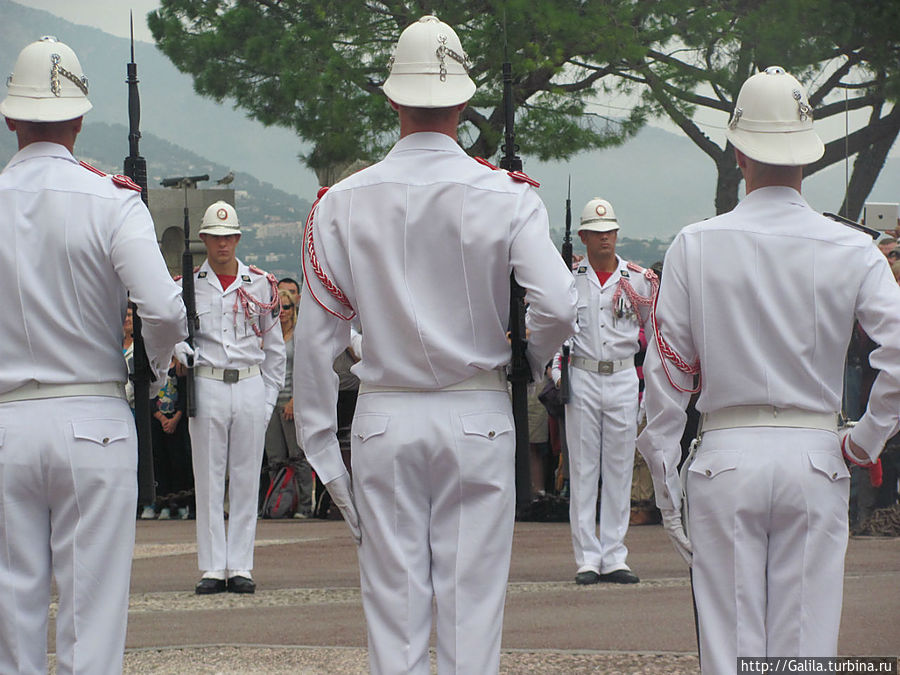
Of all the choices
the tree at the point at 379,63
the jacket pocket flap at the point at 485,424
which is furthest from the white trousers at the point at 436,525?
the tree at the point at 379,63

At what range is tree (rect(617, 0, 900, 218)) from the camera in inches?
551

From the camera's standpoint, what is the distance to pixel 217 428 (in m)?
8.96

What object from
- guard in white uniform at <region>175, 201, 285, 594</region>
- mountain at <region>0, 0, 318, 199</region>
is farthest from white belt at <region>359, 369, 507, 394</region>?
mountain at <region>0, 0, 318, 199</region>

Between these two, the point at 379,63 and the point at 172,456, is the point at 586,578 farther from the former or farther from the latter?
the point at 379,63

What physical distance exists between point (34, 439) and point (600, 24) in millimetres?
10330

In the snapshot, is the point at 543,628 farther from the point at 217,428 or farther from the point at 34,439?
the point at 34,439

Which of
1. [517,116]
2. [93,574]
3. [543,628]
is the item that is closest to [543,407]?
[517,116]

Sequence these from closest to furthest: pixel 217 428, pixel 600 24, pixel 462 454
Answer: pixel 462 454 < pixel 217 428 < pixel 600 24

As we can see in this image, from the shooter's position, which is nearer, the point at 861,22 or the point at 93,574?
the point at 93,574

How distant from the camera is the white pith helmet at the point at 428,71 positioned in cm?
463

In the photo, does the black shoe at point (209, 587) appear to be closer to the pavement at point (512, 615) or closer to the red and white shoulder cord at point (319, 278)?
the pavement at point (512, 615)

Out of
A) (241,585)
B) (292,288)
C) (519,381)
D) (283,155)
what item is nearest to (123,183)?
(519,381)

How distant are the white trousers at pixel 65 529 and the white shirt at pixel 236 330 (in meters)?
4.27

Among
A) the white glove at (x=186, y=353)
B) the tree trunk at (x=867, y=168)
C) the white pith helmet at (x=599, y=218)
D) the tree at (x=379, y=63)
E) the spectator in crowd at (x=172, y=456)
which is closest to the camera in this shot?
the white glove at (x=186, y=353)
